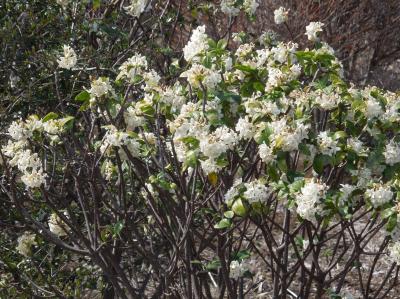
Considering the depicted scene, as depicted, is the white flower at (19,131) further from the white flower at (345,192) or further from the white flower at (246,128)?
the white flower at (345,192)

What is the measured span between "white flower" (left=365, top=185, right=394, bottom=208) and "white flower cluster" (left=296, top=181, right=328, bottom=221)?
0.22m

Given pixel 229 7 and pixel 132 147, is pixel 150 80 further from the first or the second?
pixel 229 7

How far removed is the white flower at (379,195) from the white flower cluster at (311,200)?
0.22 meters

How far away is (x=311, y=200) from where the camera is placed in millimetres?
2527

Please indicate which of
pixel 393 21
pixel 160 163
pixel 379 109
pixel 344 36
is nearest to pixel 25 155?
pixel 160 163

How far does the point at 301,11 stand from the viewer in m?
7.46

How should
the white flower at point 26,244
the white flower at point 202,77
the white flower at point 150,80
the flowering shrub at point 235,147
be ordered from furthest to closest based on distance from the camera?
the white flower at point 26,244 < the white flower at point 150,80 < the white flower at point 202,77 < the flowering shrub at point 235,147

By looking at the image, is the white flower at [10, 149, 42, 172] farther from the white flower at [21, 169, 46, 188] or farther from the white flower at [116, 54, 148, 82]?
the white flower at [116, 54, 148, 82]

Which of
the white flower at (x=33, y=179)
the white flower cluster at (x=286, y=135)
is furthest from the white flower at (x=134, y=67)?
the white flower cluster at (x=286, y=135)

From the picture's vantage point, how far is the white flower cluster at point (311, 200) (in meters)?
2.52

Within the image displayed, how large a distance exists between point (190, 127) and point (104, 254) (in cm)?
98

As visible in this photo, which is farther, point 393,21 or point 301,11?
point 393,21

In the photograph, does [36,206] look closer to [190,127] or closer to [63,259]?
[63,259]

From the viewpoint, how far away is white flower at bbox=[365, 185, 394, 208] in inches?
104
